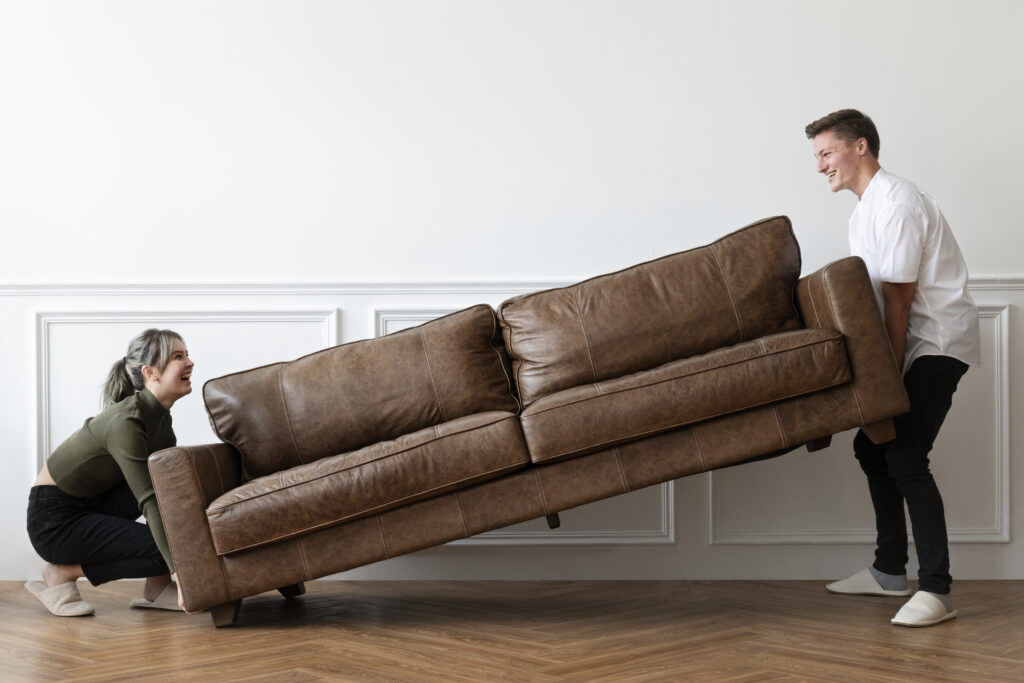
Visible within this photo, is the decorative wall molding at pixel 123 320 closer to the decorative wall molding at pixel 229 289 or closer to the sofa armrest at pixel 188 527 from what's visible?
the decorative wall molding at pixel 229 289

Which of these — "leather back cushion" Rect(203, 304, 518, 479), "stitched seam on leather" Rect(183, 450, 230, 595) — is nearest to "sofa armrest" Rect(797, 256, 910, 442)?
"leather back cushion" Rect(203, 304, 518, 479)

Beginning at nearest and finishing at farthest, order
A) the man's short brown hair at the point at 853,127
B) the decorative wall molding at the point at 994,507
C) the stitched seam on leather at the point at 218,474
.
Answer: the stitched seam on leather at the point at 218,474 < the man's short brown hair at the point at 853,127 < the decorative wall molding at the point at 994,507

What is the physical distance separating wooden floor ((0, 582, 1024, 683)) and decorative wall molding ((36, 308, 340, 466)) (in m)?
0.70

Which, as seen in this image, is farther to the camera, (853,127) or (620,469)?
(853,127)

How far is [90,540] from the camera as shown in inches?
114

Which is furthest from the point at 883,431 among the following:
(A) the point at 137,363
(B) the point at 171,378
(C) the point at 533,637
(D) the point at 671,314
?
(A) the point at 137,363

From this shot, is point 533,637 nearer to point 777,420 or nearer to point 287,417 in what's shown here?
point 777,420

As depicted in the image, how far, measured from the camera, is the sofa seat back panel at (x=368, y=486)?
2.53 m

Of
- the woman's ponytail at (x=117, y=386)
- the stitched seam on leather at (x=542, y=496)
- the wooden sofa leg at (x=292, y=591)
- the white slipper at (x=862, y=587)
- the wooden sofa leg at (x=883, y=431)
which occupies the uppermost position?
the woman's ponytail at (x=117, y=386)

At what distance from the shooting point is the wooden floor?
215 cm

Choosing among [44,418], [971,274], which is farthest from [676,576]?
[44,418]

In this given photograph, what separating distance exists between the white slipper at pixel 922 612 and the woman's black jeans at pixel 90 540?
2.18 metres

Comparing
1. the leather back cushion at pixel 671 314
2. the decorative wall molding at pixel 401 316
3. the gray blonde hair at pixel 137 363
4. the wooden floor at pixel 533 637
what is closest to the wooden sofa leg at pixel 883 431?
the leather back cushion at pixel 671 314

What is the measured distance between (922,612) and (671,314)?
3.52ft
